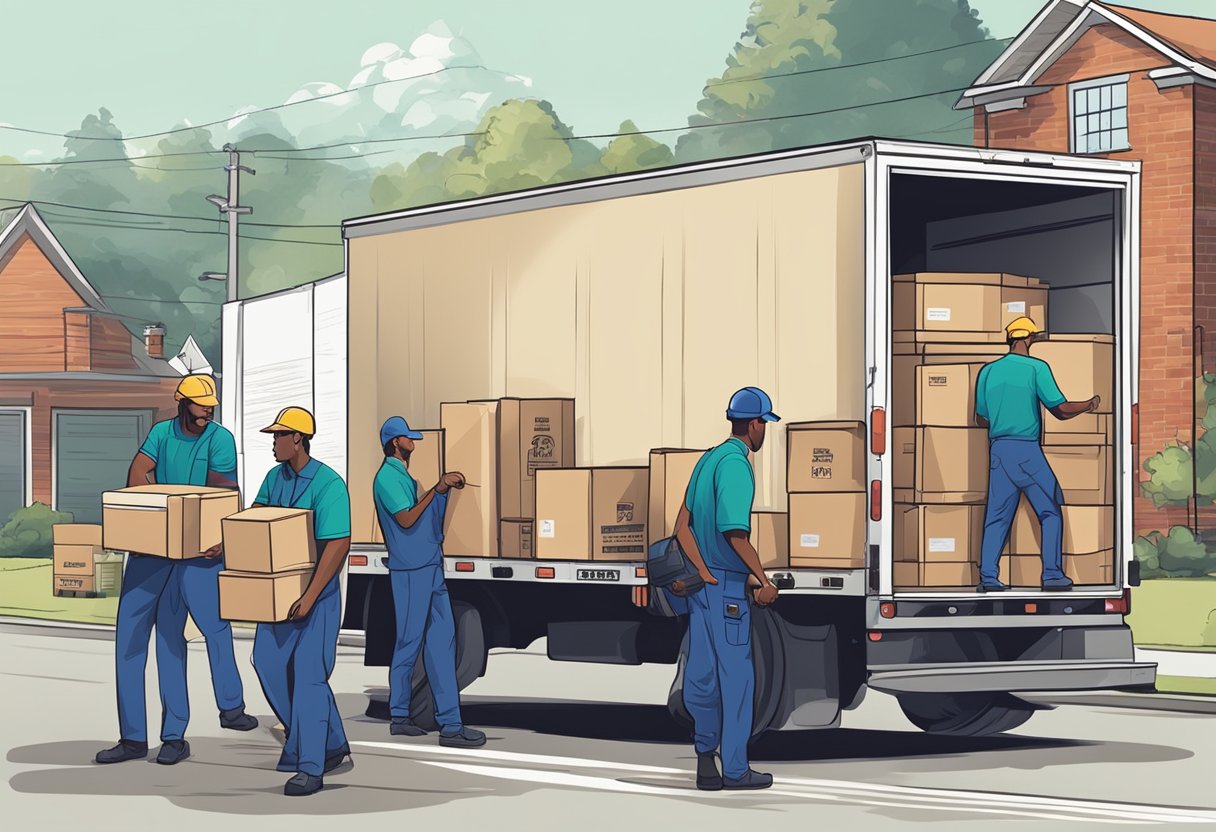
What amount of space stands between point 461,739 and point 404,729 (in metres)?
0.65

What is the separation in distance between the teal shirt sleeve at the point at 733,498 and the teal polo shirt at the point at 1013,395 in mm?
2048

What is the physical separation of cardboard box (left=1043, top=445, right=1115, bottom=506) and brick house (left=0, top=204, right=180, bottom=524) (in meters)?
38.8

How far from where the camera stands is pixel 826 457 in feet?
36.2

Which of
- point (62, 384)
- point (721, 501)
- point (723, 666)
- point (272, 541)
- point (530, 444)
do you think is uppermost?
point (62, 384)

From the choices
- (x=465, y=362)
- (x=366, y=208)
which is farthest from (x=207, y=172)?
(x=465, y=362)

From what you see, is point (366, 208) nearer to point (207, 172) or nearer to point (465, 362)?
point (207, 172)

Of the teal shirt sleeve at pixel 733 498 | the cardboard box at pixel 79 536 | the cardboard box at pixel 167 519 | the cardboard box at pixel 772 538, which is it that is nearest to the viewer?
the teal shirt sleeve at pixel 733 498

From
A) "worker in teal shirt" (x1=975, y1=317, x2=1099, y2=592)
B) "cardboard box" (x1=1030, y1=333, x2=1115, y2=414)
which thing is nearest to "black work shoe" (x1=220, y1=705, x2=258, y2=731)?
"worker in teal shirt" (x1=975, y1=317, x2=1099, y2=592)

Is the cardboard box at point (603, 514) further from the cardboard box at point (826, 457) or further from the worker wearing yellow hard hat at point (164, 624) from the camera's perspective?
the worker wearing yellow hard hat at point (164, 624)

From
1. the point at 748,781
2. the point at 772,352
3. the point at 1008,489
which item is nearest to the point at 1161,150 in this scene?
the point at 1008,489

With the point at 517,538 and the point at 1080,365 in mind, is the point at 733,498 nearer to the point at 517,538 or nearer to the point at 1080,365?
the point at 517,538

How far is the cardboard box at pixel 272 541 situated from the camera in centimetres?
995

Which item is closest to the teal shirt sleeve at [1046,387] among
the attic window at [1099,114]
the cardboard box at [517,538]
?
the cardboard box at [517,538]

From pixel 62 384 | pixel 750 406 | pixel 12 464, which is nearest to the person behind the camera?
pixel 750 406
